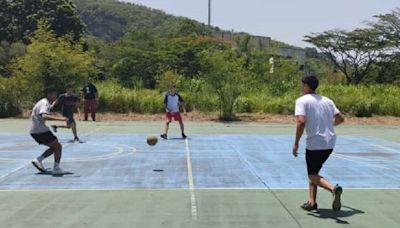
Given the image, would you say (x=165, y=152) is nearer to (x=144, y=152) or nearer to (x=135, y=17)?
(x=144, y=152)

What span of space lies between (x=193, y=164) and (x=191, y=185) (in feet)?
8.39

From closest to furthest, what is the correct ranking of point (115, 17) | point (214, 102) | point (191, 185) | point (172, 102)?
point (191, 185), point (172, 102), point (214, 102), point (115, 17)

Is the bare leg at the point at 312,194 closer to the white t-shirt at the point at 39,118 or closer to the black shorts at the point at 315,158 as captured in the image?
the black shorts at the point at 315,158

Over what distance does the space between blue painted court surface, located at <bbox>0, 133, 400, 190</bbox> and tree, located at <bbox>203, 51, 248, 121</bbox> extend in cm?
934

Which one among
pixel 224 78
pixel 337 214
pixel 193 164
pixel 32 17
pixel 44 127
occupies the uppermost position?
pixel 32 17

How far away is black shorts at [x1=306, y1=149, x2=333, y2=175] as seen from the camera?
26.5ft

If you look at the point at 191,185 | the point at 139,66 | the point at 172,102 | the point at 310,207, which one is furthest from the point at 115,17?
the point at 310,207

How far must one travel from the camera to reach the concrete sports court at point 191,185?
300 inches

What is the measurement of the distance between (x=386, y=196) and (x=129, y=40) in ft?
201

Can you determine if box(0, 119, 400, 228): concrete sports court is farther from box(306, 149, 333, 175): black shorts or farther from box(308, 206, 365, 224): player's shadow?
box(306, 149, 333, 175): black shorts

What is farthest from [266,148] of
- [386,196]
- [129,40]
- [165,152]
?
[129,40]

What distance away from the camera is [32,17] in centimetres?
7575

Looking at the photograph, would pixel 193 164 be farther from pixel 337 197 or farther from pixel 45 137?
pixel 337 197

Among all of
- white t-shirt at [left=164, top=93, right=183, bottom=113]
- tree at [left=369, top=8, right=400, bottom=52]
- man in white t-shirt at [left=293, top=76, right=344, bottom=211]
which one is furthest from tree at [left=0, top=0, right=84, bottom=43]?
man in white t-shirt at [left=293, top=76, right=344, bottom=211]
